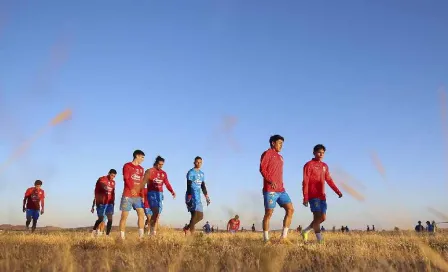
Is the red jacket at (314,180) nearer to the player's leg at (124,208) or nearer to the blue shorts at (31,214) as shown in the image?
the player's leg at (124,208)

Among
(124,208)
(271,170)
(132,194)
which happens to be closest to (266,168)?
(271,170)

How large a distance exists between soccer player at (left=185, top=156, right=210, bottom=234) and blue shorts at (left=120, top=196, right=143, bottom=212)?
2028 millimetres

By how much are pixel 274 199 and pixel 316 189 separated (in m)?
1.17

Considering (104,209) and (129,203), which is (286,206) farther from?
(104,209)

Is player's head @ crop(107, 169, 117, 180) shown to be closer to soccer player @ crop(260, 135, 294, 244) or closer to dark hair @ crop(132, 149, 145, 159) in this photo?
dark hair @ crop(132, 149, 145, 159)

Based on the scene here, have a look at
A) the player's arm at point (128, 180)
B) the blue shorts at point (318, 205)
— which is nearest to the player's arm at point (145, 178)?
the player's arm at point (128, 180)

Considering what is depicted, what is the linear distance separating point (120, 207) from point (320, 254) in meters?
6.43

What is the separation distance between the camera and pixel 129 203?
39.7ft

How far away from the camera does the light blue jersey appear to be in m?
13.9

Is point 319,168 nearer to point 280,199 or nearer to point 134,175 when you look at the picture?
point 280,199

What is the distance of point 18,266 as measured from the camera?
6.03 meters

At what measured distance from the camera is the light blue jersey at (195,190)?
13.9 m

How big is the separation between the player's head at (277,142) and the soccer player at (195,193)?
11.8 ft

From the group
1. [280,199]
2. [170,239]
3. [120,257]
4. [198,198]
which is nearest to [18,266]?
[120,257]
